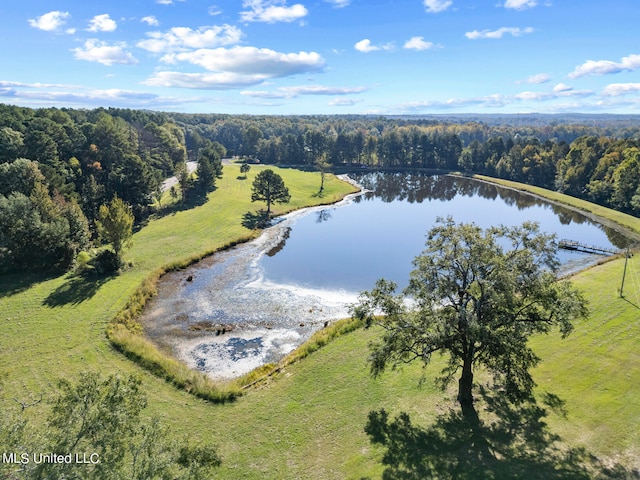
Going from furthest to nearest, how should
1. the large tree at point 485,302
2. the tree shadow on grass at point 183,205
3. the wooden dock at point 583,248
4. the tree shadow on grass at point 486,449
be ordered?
the tree shadow on grass at point 183,205
the wooden dock at point 583,248
the large tree at point 485,302
the tree shadow on grass at point 486,449

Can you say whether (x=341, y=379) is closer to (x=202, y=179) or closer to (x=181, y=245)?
(x=181, y=245)

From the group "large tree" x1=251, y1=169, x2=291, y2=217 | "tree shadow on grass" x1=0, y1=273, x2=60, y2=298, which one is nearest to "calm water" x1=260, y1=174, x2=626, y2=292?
"large tree" x1=251, y1=169, x2=291, y2=217

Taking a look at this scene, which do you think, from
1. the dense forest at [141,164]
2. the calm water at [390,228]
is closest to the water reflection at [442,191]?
the calm water at [390,228]

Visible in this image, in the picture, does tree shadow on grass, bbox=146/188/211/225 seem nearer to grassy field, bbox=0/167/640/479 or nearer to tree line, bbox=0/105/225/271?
tree line, bbox=0/105/225/271

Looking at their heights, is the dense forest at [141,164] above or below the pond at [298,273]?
above

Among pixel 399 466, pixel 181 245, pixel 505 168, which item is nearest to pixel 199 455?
pixel 399 466

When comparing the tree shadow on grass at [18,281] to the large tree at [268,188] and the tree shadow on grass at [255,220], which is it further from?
the large tree at [268,188]
